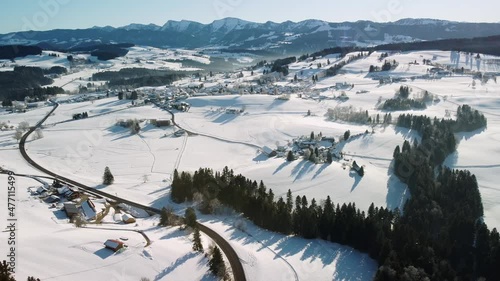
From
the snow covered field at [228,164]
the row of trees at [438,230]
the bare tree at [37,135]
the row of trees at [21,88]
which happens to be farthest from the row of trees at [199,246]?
the row of trees at [21,88]

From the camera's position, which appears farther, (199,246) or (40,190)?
(40,190)

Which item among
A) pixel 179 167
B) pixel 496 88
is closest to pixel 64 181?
pixel 179 167

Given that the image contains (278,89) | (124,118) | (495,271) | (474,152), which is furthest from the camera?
(278,89)

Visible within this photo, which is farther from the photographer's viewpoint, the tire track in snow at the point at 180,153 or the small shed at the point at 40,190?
the tire track in snow at the point at 180,153

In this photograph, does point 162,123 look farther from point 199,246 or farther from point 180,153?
point 199,246

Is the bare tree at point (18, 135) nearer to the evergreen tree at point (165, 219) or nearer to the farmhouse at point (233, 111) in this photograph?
the farmhouse at point (233, 111)

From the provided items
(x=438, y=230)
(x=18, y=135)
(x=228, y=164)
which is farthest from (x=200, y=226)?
(x=18, y=135)

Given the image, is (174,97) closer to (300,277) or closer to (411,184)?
(411,184)
